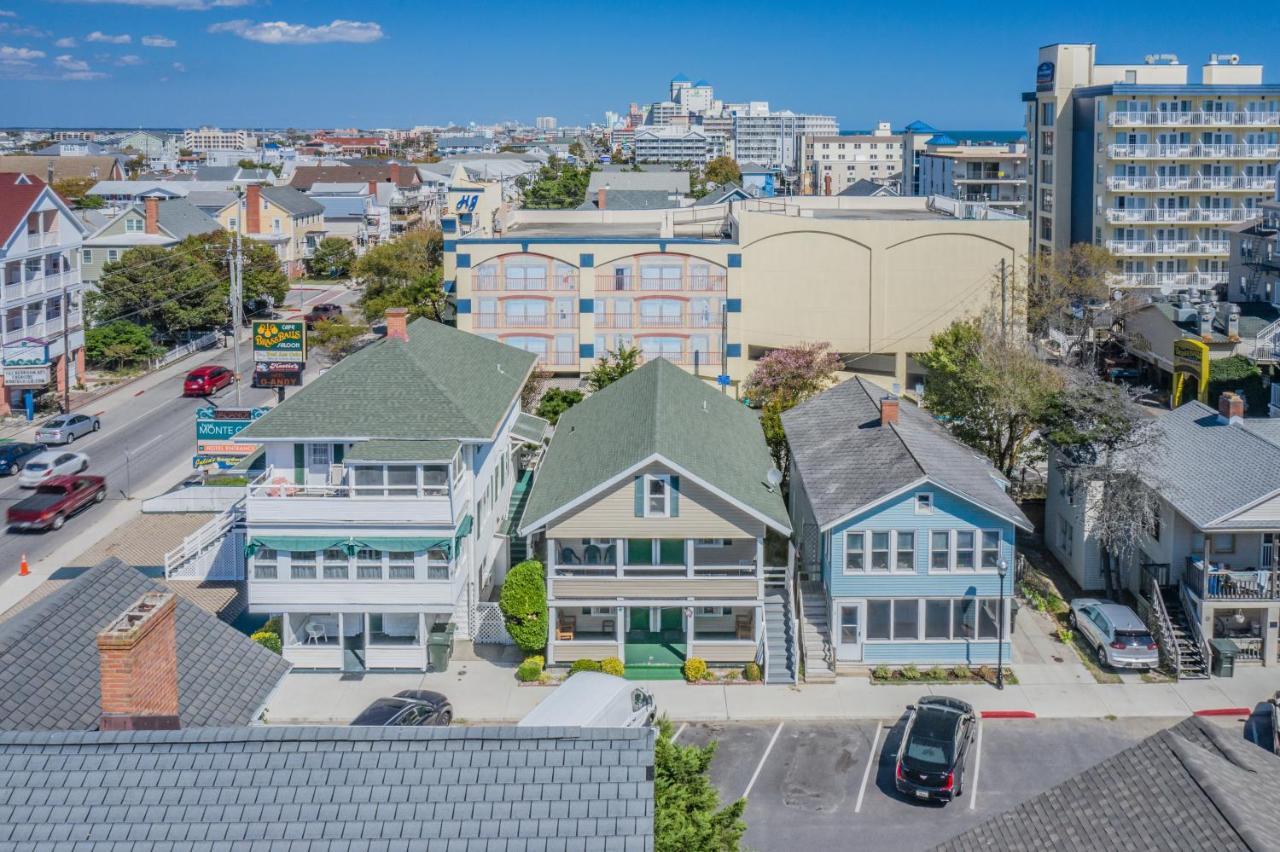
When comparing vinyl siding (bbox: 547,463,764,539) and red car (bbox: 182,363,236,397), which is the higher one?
red car (bbox: 182,363,236,397)

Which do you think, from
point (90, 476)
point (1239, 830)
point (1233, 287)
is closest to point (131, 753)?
point (1239, 830)

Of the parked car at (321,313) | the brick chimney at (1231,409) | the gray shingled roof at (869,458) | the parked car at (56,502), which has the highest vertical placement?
the parked car at (321,313)

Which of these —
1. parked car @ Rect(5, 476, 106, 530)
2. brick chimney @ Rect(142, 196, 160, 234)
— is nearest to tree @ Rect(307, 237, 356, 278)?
brick chimney @ Rect(142, 196, 160, 234)

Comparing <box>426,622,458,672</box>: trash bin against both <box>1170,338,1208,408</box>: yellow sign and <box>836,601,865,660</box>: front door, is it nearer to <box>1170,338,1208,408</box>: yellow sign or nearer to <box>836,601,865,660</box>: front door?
<box>836,601,865,660</box>: front door

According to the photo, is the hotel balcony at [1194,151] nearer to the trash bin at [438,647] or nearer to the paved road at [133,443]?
the paved road at [133,443]

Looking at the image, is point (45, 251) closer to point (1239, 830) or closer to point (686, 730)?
→ point (686, 730)

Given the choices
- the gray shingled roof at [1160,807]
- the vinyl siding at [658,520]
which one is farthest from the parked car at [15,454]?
the gray shingled roof at [1160,807]
